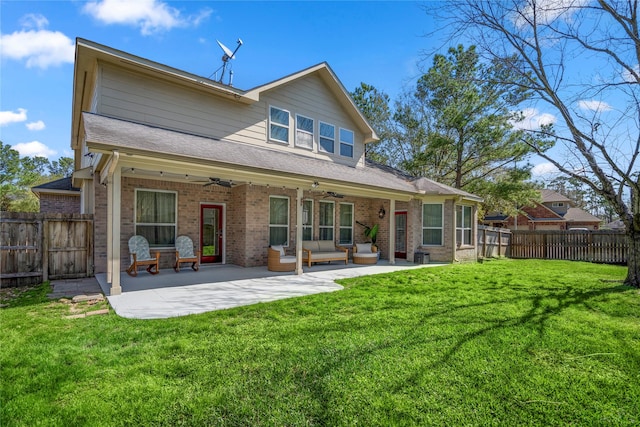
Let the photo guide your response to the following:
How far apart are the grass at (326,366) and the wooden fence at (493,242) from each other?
32.6ft

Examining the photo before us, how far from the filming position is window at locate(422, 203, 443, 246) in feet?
43.7

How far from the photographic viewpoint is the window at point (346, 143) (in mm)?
13727

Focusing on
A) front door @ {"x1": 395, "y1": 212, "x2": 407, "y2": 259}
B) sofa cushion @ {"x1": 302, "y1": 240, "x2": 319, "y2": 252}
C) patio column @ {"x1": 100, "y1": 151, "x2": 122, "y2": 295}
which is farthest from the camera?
front door @ {"x1": 395, "y1": 212, "x2": 407, "y2": 259}

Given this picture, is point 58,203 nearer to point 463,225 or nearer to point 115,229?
point 115,229

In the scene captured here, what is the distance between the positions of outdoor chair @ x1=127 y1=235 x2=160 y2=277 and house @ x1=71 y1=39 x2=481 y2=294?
1.33ft

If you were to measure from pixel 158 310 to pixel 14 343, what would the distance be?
6.01 feet

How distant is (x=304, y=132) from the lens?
40.6 feet

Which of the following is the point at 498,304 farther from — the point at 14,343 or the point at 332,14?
the point at 332,14

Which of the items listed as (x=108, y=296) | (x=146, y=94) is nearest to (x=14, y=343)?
(x=108, y=296)

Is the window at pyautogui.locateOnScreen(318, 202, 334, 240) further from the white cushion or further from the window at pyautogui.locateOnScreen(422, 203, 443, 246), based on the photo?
the window at pyautogui.locateOnScreen(422, 203, 443, 246)

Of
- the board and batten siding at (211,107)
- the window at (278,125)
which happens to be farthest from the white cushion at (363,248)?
the window at (278,125)

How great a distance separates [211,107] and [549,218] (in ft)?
117

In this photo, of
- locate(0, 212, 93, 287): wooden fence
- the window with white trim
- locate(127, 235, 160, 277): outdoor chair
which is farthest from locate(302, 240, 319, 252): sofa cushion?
locate(0, 212, 93, 287): wooden fence

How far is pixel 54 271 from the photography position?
25.3 feet
